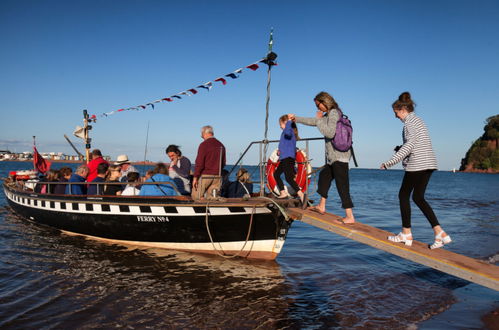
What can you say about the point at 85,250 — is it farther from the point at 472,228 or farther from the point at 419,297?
the point at 472,228

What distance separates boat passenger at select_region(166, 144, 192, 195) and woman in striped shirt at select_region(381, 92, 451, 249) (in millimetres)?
4954

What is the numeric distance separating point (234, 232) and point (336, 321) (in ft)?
9.67

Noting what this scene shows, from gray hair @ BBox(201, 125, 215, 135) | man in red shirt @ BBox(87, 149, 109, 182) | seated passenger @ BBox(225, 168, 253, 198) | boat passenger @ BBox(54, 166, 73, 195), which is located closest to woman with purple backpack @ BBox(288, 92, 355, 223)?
gray hair @ BBox(201, 125, 215, 135)

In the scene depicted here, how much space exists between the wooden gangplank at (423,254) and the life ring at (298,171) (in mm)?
1170

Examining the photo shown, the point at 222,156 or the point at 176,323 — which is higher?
the point at 222,156

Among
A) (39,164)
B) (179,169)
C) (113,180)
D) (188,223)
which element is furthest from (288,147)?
(39,164)

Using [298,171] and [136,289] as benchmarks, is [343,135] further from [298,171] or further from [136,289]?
[136,289]

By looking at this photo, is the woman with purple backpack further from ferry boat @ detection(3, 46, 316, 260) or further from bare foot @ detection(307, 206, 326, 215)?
ferry boat @ detection(3, 46, 316, 260)

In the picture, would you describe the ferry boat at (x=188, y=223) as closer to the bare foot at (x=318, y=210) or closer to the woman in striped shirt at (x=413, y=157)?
the bare foot at (x=318, y=210)

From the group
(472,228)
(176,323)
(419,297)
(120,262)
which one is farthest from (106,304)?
(472,228)

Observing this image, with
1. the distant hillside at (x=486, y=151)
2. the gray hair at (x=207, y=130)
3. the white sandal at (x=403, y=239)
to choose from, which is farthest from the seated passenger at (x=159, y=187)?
the distant hillside at (x=486, y=151)

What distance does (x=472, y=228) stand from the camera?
14398mm

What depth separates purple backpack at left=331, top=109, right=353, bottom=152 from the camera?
18.1 ft

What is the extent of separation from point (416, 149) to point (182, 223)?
Result: 16.1 ft
